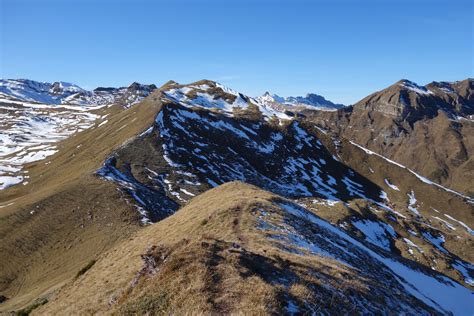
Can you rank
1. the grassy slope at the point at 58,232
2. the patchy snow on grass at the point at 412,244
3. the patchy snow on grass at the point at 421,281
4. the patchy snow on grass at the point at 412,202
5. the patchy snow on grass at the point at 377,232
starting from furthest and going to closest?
the patchy snow on grass at the point at 412,202 < the patchy snow on grass at the point at 412,244 < the patchy snow on grass at the point at 377,232 < the grassy slope at the point at 58,232 < the patchy snow on grass at the point at 421,281

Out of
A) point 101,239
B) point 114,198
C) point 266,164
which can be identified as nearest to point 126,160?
point 114,198

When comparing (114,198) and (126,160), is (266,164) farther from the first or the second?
(114,198)

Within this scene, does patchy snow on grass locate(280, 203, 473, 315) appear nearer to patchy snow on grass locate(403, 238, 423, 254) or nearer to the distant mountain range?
the distant mountain range

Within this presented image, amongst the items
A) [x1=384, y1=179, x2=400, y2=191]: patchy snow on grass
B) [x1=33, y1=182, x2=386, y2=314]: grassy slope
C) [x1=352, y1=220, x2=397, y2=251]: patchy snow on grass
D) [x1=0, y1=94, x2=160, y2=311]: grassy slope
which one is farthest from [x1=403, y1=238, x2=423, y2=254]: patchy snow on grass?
[x1=33, y1=182, x2=386, y2=314]: grassy slope

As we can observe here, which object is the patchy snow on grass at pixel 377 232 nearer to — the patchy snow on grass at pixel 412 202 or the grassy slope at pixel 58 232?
the patchy snow on grass at pixel 412 202

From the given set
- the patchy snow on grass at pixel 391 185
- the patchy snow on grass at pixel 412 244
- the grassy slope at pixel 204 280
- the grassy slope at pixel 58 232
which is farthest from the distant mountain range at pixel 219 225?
the patchy snow on grass at pixel 391 185

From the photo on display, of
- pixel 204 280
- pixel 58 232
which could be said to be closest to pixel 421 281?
pixel 204 280

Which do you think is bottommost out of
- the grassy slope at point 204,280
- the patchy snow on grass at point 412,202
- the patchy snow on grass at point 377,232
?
the patchy snow on grass at point 412,202

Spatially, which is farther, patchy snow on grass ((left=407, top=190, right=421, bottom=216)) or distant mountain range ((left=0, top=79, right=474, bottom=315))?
patchy snow on grass ((left=407, top=190, right=421, bottom=216))

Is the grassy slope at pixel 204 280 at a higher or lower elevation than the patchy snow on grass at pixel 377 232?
higher

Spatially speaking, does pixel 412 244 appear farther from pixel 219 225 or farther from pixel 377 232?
pixel 219 225

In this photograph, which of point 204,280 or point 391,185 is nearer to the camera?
point 204,280
